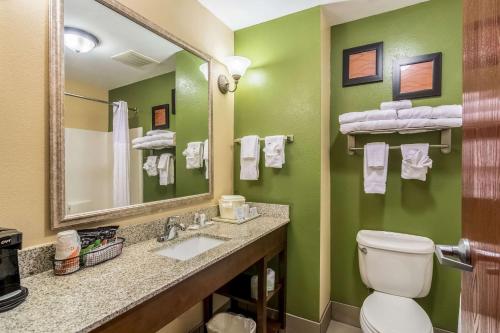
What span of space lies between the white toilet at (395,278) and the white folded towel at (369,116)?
0.87m

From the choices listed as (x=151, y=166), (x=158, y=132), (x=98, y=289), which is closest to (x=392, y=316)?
(x=98, y=289)

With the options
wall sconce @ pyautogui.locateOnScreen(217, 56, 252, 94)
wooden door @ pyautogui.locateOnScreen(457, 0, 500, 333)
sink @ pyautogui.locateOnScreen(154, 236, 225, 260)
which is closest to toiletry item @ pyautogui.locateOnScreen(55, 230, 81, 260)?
sink @ pyautogui.locateOnScreen(154, 236, 225, 260)

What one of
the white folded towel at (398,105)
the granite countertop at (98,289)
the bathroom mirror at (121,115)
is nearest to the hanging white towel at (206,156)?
the bathroom mirror at (121,115)

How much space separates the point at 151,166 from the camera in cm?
157

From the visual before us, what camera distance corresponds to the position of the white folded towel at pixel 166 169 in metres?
1.63

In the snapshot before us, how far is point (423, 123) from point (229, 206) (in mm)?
1441

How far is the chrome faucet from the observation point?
147 centimetres

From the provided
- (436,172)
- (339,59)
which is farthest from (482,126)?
(339,59)

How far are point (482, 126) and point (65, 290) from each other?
1.28 meters

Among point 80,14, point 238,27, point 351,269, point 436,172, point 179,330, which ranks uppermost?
point 238,27

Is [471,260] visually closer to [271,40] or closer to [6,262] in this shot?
[6,262]

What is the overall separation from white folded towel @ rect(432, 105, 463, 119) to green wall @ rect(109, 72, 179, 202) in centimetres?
172

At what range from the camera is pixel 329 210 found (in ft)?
7.02

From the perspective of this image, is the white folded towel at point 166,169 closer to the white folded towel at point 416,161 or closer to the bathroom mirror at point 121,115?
the bathroom mirror at point 121,115
